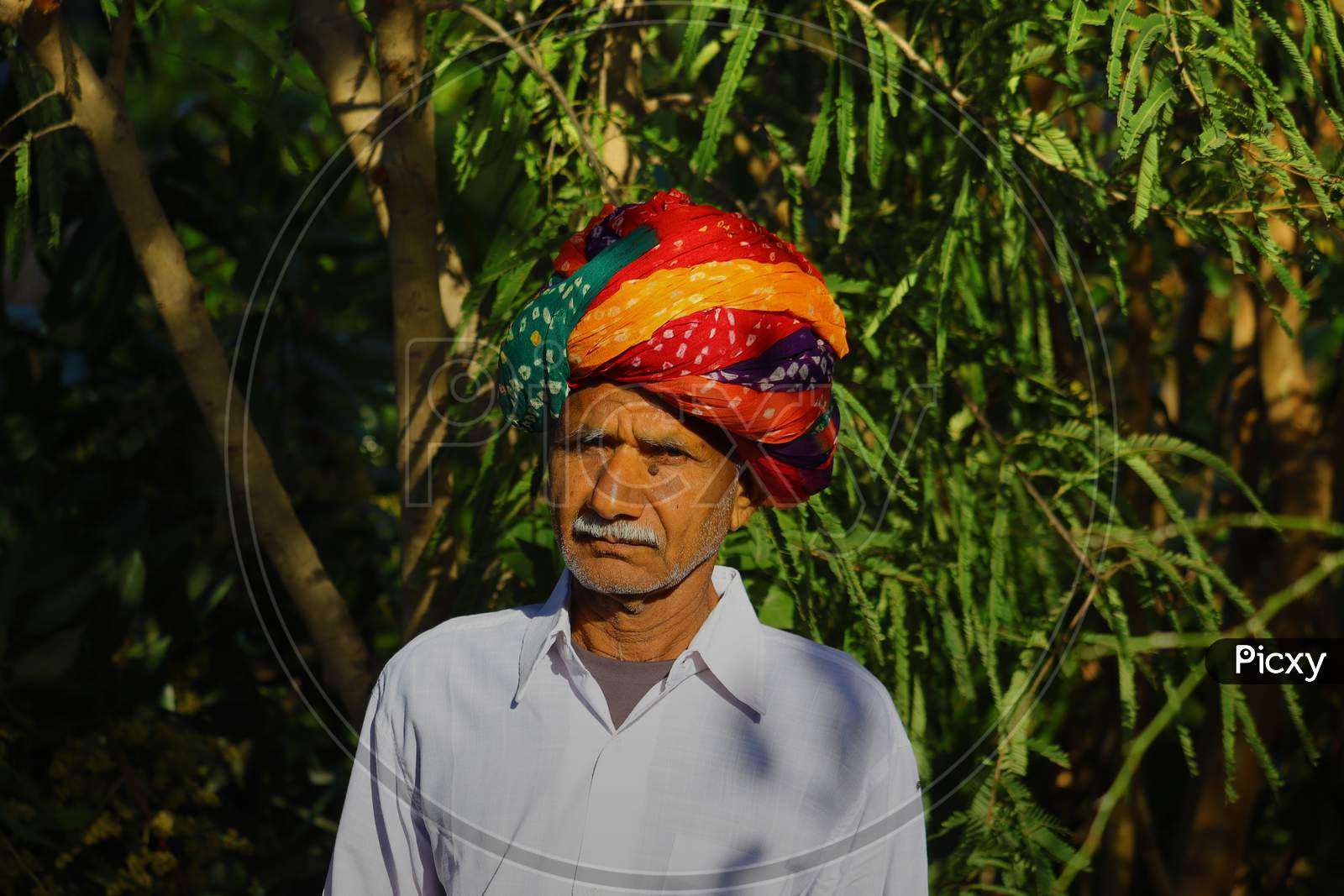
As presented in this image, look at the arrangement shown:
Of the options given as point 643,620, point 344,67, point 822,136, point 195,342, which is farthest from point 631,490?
point 344,67

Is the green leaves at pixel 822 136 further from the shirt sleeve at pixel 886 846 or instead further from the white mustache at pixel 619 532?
the shirt sleeve at pixel 886 846

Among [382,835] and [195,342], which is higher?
[195,342]

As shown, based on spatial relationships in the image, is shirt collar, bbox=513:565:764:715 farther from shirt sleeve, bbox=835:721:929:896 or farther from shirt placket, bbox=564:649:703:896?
shirt sleeve, bbox=835:721:929:896

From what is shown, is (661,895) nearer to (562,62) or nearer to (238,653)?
(562,62)

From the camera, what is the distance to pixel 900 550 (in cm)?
176

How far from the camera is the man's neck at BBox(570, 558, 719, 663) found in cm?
129

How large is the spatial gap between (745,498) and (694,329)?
0.23 m

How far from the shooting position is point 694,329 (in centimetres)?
123

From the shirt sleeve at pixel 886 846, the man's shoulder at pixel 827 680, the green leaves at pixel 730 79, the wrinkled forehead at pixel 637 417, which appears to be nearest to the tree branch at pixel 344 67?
the green leaves at pixel 730 79

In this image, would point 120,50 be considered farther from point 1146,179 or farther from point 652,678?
point 1146,179

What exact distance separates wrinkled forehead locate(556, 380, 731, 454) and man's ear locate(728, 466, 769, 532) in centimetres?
10

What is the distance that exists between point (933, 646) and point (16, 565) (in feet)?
5.43

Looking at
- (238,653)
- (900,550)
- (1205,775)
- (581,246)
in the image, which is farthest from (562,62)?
(1205,775)

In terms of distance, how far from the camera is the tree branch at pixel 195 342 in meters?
1.67
